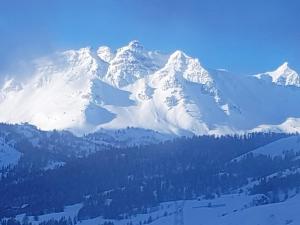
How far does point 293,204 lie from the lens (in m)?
200

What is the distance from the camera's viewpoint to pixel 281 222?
18612 centimetres

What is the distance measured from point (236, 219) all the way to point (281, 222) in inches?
610

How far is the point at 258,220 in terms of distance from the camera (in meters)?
192

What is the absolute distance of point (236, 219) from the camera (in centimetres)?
19888

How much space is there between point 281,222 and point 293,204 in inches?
581

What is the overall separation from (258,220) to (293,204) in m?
12.5

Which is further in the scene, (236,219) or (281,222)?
(236,219)

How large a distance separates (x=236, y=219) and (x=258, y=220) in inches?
318

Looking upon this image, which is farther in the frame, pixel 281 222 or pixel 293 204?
pixel 293 204

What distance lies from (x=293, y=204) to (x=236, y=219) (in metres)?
14.3
